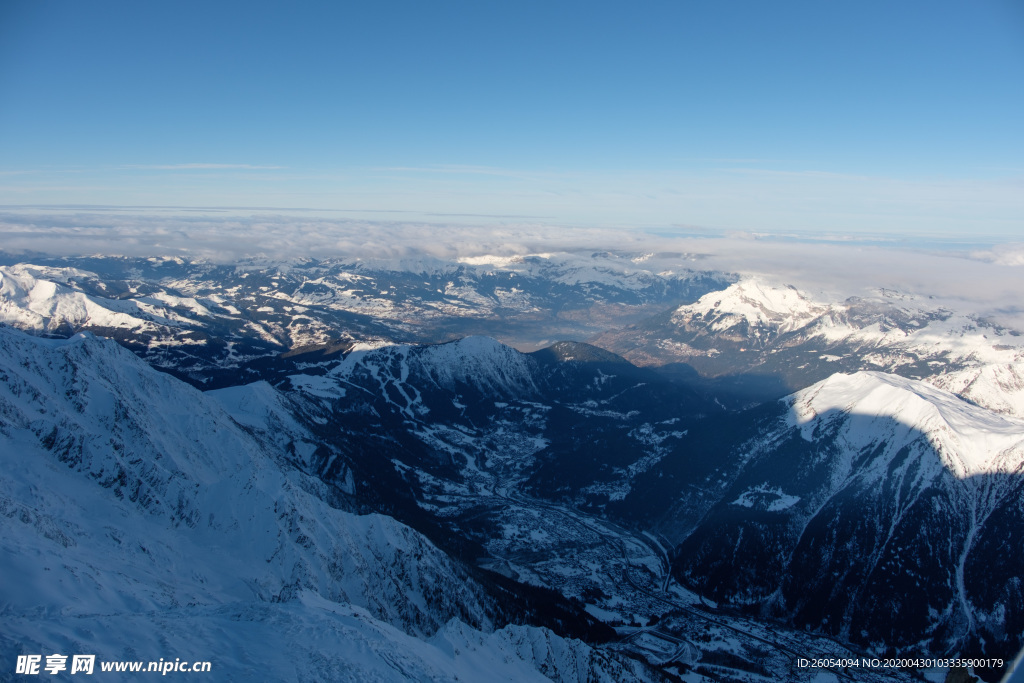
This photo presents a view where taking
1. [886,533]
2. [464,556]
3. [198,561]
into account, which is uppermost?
[198,561]

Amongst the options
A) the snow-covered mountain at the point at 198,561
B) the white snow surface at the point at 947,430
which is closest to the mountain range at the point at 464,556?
the snow-covered mountain at the point at 198,561

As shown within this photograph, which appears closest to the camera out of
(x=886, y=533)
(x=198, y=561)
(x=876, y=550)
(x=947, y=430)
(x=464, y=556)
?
(x=198, y=561)

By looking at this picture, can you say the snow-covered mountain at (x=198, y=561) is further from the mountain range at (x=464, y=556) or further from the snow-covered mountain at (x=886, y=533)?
the snow-covered mountain at (x=886, y=533)

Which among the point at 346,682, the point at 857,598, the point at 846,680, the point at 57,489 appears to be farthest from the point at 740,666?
the point at 57,489

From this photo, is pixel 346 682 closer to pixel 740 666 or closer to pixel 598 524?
pixel 740 666

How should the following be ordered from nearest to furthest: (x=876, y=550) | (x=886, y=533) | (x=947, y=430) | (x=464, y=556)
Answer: (x=876, y=550) < (x=886, y=533) < (x=464, y=556) < (x=947, y=430)

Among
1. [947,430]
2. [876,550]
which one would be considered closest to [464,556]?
[876,550]

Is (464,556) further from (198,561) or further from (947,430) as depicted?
(947,430)

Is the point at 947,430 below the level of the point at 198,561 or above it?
above
